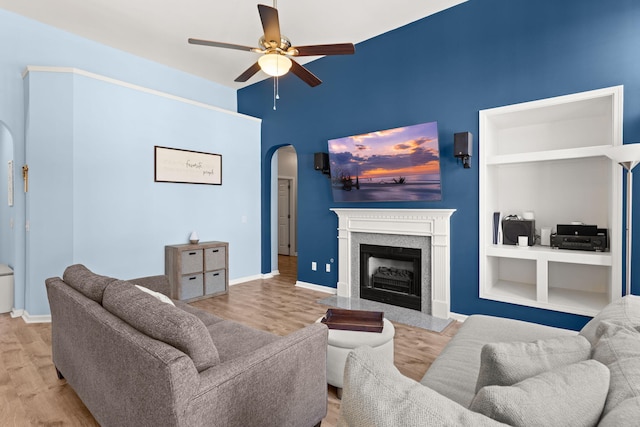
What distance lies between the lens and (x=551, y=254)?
10.2ft

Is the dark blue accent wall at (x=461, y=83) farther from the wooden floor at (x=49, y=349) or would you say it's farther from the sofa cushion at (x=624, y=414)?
the sofa cushion at (x=624, y=414)

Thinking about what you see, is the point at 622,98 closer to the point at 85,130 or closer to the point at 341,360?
the point at 341,360

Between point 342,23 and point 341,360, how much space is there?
12.3 ft

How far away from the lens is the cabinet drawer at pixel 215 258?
4688mm

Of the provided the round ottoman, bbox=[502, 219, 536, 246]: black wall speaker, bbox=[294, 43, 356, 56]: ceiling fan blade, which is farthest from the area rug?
bbox=[294, 43, 356, 56]: ceiling fan blade

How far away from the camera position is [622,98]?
279cm

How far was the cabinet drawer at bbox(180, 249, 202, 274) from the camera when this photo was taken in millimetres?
4447

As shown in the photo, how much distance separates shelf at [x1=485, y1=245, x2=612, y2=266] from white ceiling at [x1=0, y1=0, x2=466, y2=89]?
2.70m

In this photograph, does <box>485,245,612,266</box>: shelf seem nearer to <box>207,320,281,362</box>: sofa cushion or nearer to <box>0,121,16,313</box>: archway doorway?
<box>207,320,281,362</box>: sofa cushion

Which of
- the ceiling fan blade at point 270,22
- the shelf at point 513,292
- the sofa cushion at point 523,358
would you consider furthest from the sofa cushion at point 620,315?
the ceiling fan blade at point 270,22

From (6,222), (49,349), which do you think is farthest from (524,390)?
(6,222)

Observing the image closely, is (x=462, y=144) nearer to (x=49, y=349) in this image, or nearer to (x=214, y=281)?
(x=214, y=281)

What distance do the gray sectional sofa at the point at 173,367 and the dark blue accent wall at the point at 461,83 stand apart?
262 centimetres

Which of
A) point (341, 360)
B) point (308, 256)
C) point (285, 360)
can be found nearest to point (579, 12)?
point (341, 360)
